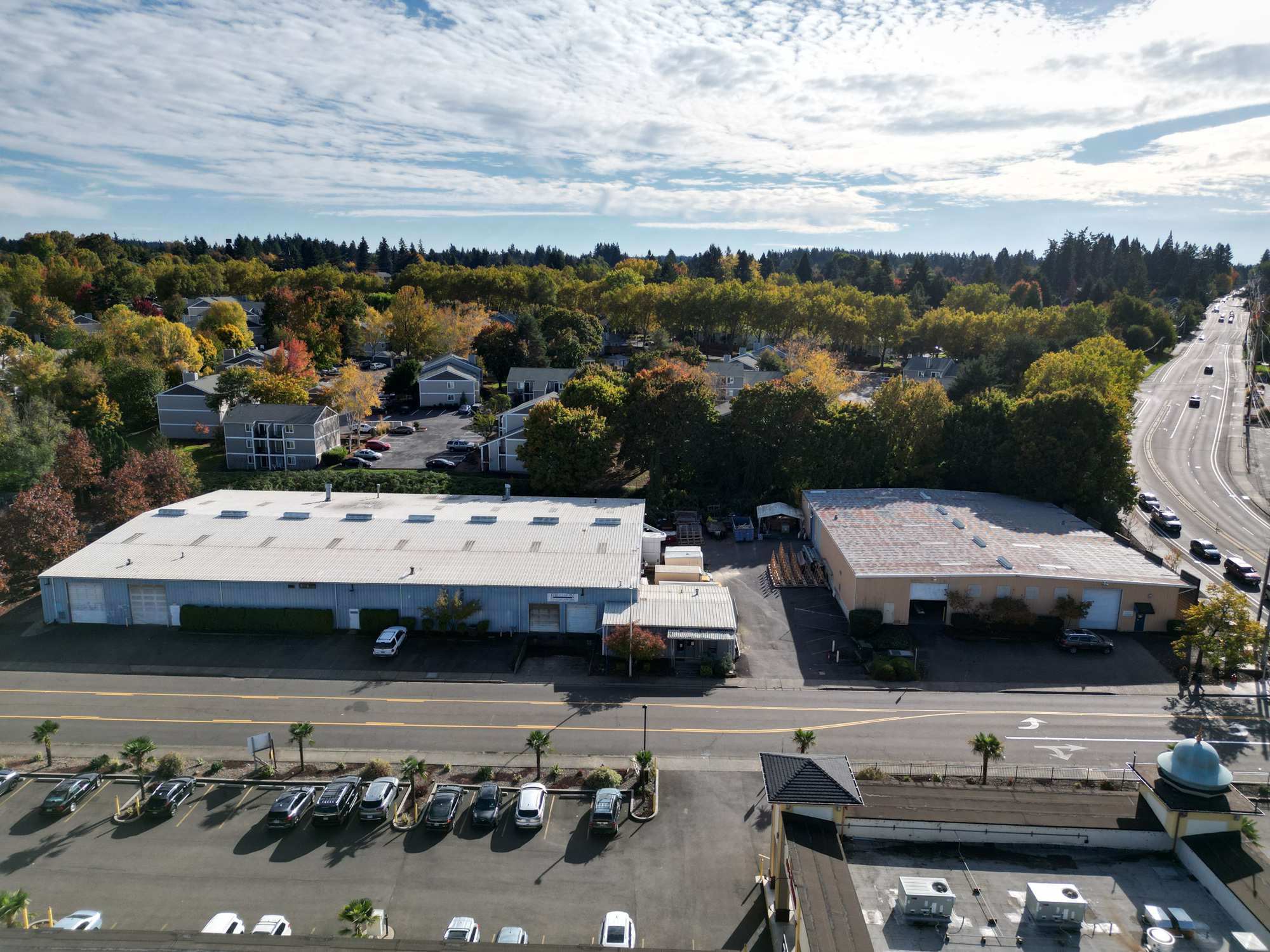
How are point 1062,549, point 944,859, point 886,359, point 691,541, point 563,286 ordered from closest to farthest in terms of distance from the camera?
1. point 944,859
2. point 1062,549
3. point 691,541
4. point 886,359
5. point 563,286

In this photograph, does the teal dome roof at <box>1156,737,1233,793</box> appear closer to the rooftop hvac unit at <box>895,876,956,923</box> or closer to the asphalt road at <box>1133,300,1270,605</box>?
the rooftop hvac unit at <box>895,876,956,923</box>

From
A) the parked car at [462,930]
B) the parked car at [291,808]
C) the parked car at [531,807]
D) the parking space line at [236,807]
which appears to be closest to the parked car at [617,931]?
the parked car at [462,930]

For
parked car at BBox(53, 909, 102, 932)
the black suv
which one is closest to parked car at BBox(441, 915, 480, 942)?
the black suv

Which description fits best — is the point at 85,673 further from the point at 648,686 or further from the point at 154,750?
the point at 648,686

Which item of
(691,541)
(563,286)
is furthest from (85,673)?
(563,286)

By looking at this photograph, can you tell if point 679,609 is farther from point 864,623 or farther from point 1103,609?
point 1103,609

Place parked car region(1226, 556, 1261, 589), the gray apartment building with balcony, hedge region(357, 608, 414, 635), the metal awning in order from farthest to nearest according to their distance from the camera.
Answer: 1. the gray apartment building with balcony
2. parked car region(1226, 556, 1261, 589)
3. hedge region(357, 608, 414, 635)
4. the metal awning

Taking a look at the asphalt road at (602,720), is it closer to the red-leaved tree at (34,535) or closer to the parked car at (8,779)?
the parked car at (8,779)
